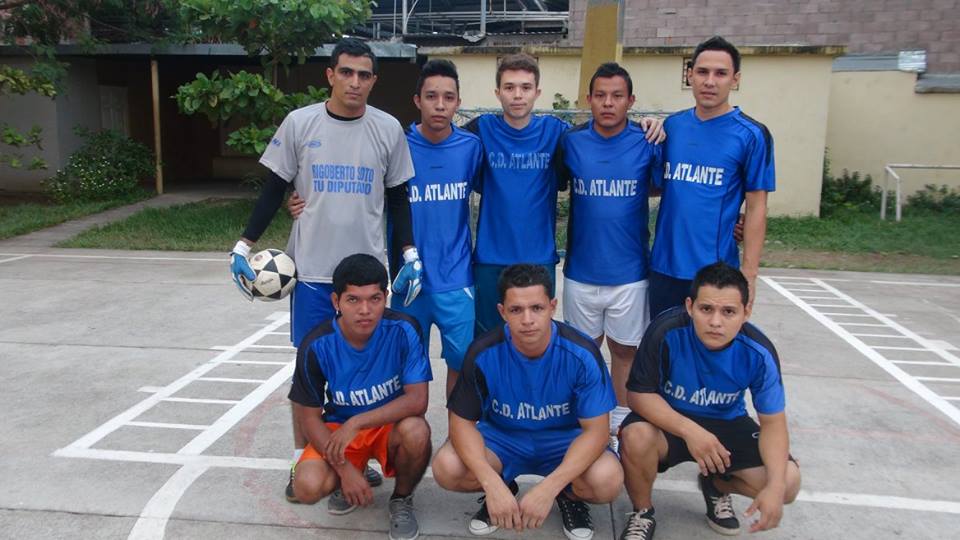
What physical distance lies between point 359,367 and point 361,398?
133 millimetres

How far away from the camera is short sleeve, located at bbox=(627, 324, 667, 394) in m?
3.07

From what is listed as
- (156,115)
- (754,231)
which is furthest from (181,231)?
(754,231)

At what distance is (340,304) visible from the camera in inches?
123

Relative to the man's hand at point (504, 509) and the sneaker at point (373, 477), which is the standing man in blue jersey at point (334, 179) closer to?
the sneaker at point (373, 477)

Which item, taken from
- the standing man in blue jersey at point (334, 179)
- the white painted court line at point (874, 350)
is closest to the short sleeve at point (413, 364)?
the standing man in blue jersey at point (334, 179)

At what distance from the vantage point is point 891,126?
1276 cm

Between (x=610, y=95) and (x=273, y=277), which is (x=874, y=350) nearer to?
(x=610, y=95)

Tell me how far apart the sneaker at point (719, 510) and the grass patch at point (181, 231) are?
8.11m

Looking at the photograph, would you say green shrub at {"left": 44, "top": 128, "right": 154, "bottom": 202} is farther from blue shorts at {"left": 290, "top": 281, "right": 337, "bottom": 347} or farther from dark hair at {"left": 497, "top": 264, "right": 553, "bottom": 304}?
dark hair at {"left": 497, "top": 264, "right": 553, "bottom": 304}

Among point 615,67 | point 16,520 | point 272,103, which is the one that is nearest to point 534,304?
point 615,67

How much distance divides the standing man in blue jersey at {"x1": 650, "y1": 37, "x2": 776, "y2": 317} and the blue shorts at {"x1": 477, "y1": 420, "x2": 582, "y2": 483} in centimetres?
96

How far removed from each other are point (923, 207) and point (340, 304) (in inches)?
478

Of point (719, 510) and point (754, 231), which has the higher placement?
point (754, 231)

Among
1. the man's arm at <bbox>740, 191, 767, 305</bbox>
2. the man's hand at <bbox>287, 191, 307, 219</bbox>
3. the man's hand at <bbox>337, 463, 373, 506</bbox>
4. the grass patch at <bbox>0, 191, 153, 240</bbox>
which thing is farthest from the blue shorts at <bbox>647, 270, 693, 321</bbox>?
the grass patch at <bbox>0, 191, 153, 240</bbox>
